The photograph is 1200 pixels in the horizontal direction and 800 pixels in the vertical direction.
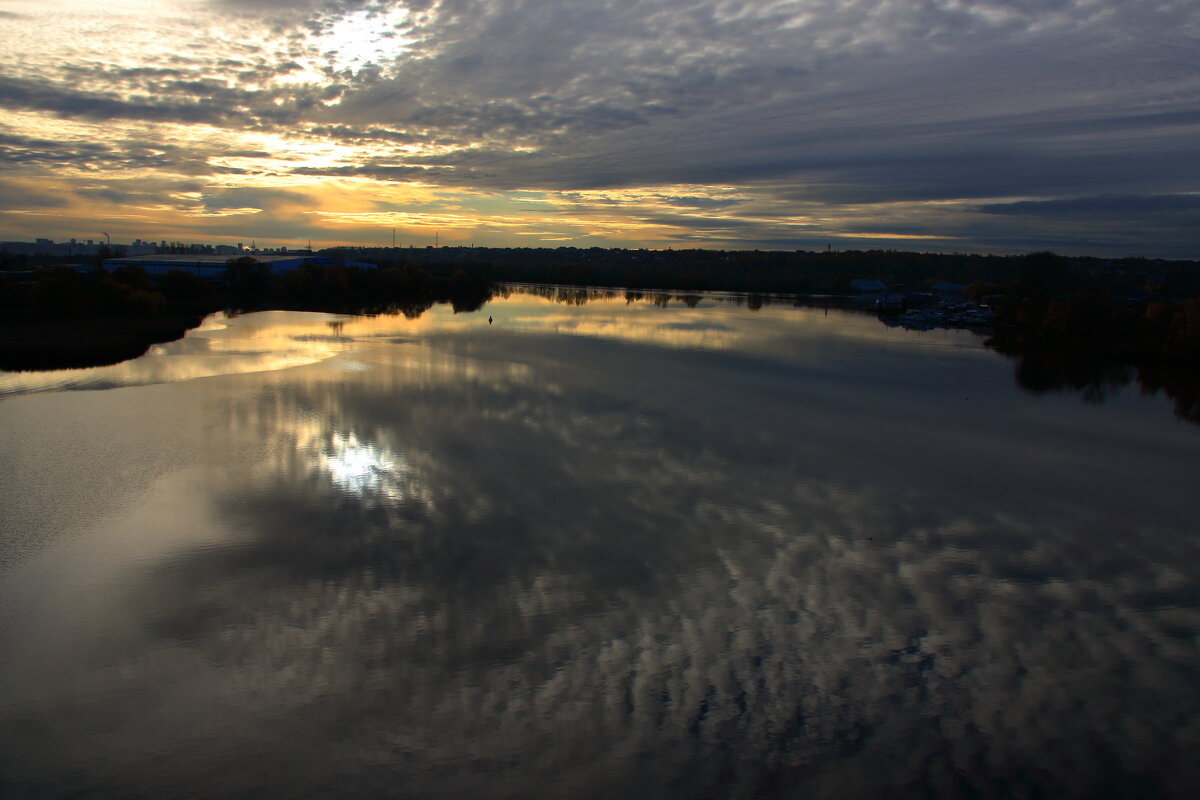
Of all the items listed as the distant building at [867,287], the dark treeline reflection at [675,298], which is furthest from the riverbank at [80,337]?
the distant building at [867,287]

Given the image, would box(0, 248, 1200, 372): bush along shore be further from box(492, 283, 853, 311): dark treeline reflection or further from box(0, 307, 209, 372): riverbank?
box(492, 283, 853, 311): dark treeline reflection

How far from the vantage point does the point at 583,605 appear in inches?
265

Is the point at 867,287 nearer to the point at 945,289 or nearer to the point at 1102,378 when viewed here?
the point at 945,289

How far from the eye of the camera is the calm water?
16.3ft

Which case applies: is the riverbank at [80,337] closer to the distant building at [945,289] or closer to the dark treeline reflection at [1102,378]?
the dark treeline reflection at [1102,378]

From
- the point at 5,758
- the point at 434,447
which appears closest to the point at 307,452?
the point at 434,447

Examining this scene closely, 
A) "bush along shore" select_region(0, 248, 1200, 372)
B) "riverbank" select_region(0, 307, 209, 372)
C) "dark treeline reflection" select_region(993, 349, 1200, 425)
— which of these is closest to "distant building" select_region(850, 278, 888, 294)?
"bush along shore" select_region(0, 248, 1200, 372)

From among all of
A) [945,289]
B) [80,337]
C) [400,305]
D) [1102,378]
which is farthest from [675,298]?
[80,337]

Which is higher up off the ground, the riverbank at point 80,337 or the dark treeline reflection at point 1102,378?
the riverbank at point 80,337

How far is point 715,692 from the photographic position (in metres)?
5.64

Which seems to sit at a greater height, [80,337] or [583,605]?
[80,337]

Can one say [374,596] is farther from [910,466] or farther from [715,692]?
[910,466]

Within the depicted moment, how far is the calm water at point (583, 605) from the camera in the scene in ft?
16.3

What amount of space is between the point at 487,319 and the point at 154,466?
2407cm
